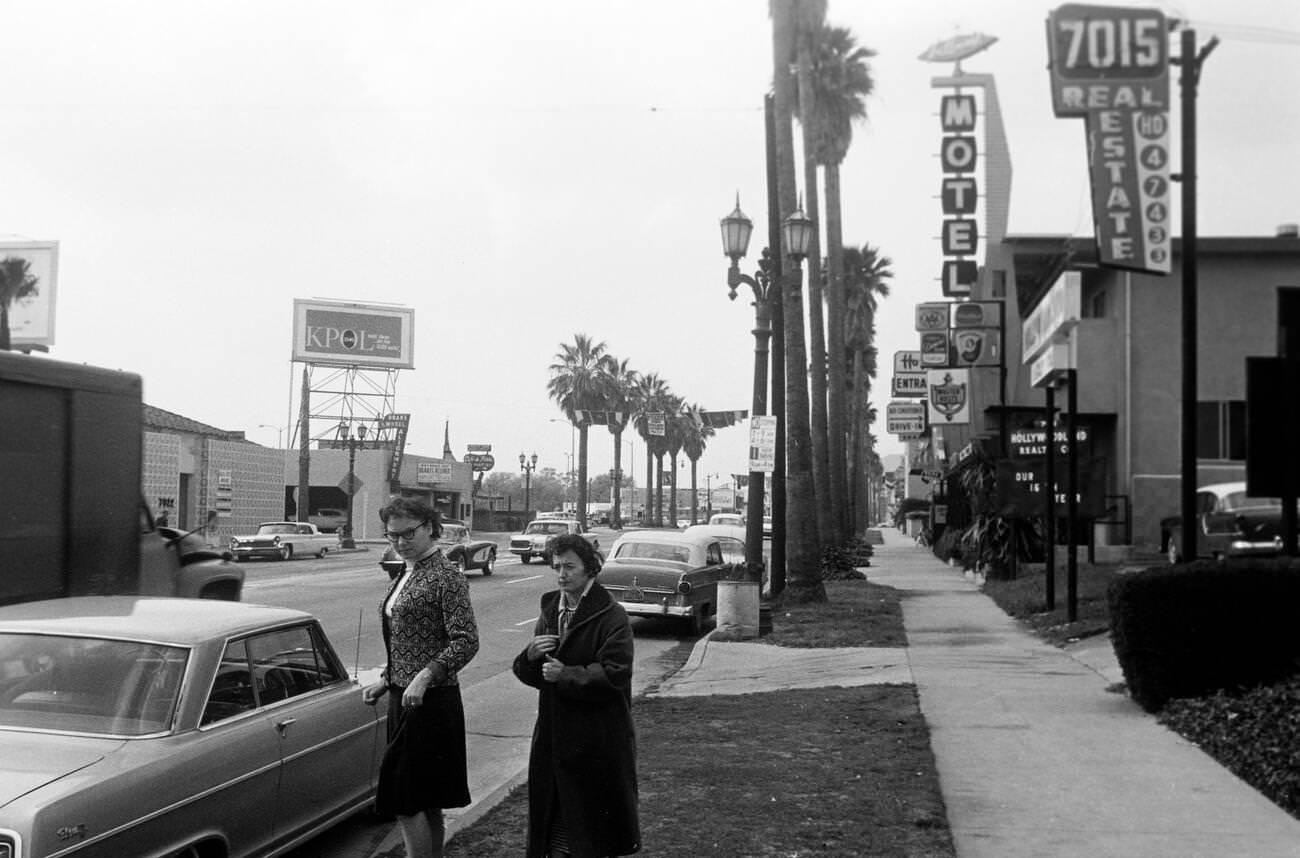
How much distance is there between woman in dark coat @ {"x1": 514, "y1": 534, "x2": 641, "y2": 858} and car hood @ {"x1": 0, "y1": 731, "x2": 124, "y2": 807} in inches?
65.8

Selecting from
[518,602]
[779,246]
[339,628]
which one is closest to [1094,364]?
[779,246]

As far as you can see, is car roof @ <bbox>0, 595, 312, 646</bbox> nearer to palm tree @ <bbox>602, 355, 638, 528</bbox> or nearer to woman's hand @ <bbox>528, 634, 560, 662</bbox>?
woman's hand @ <bbox>528, 634, 560, 662</bbox>

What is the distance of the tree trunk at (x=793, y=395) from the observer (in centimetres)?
2148

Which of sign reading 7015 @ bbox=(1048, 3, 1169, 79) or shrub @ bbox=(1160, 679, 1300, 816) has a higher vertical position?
sign reading 7015 @ bbox=(1048, 3, 1169, 79)

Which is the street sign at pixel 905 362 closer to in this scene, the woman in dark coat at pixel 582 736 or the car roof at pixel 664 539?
the car roof at pixel 664 539

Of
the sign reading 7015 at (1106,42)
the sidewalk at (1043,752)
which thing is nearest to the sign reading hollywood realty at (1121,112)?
the sign reading 7015 at (1106,42)

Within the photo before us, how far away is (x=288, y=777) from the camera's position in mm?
6391

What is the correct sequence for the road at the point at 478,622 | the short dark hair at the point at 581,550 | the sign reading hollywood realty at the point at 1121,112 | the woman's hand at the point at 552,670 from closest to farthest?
the woman's hand at the point at 552,670, the short dark hair at the point at 581,550, the road at the point at 478,622, the sign reading hollywood realty at the point at 1121,112

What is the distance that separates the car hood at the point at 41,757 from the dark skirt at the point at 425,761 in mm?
1181

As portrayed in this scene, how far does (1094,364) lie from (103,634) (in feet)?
88.2

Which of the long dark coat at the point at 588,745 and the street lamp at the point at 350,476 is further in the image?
the street lamp at the point at 350,476

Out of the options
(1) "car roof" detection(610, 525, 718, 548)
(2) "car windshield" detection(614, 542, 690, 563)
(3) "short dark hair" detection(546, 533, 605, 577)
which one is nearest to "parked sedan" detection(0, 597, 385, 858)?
(3) "short dark hair" detection(546, 533, 605, 577)

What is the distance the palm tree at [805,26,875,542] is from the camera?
36.8 metres

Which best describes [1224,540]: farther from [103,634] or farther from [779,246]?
[103,634]
